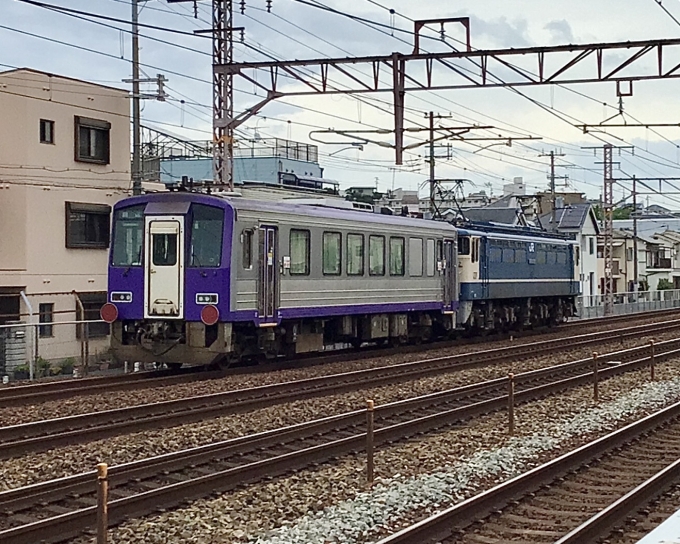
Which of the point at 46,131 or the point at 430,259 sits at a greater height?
the point at 46,131

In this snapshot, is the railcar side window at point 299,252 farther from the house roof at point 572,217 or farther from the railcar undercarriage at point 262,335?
the house roof at point 572,217

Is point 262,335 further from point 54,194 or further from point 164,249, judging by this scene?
point 54,194

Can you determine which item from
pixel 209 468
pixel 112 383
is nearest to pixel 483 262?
pixel 112 383

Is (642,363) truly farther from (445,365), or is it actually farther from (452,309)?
(452,309)

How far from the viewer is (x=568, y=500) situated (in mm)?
9633

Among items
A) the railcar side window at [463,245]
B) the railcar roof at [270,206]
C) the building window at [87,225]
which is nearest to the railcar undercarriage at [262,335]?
the railcar side window at [463,245]

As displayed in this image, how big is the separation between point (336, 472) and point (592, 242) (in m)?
60.3

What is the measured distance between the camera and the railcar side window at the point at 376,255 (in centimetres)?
2242

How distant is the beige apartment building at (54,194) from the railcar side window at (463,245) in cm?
906

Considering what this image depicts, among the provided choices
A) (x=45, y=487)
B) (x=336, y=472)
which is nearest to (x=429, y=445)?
(x=336, y=472)

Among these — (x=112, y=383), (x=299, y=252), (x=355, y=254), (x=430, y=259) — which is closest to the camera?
(x=112, y=383)

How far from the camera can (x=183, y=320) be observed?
18.4 m

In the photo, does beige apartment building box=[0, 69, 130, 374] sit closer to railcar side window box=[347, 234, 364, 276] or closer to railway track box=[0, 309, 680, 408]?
railway track box=[0, 309, 680, 408]

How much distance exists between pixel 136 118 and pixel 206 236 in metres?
8.61
